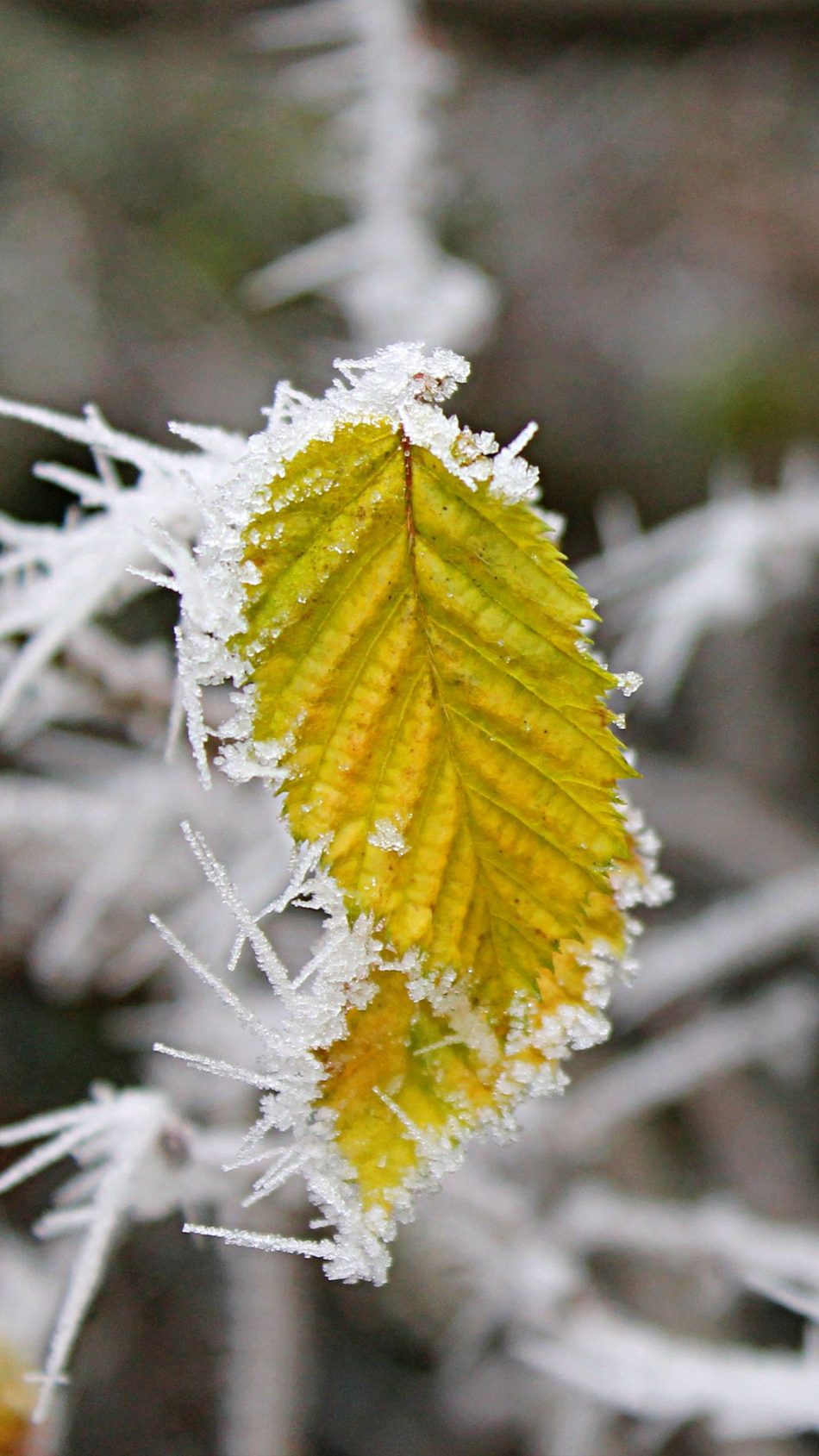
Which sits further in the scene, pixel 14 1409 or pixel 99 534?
pixel 14 1409

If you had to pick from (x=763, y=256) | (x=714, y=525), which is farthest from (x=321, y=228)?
(x=714, y=525)

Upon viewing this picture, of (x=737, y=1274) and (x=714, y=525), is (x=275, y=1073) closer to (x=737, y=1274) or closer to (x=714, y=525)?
(x=737, y=1274)

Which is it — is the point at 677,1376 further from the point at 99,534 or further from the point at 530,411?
the point at 530,411

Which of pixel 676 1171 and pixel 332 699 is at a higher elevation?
pixel 676 1171

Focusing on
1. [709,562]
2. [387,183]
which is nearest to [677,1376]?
[709,562]

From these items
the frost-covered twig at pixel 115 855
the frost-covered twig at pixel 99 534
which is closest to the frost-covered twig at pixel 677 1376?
the frost-covered twig at pixel 115 855

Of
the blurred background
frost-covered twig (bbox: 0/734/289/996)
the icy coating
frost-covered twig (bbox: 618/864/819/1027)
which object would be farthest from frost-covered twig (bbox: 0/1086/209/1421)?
frost-covered twig (bbox: 618/864/819/1027)

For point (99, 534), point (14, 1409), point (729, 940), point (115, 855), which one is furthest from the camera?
point (729, 940)

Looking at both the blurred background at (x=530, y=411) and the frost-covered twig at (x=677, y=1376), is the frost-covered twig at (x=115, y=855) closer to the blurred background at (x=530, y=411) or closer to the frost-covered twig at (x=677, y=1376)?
the blurred background at (x=530, y=411)
